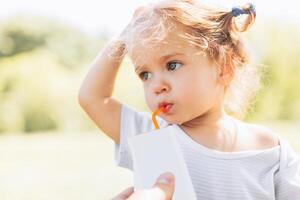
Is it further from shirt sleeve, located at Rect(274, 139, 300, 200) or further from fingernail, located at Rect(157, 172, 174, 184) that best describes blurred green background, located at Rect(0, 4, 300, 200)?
fingernail, located at Rect(157, 172, 174, 184)

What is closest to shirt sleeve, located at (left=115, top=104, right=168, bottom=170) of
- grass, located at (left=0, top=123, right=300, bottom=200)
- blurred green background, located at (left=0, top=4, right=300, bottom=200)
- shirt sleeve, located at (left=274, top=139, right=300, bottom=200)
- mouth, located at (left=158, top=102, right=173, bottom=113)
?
mouth, located at (left=158, top=102, right=173, bottom=113)

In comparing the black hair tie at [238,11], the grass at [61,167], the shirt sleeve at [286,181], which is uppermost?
the black hair tie at [238,11]

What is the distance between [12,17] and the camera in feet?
17.4

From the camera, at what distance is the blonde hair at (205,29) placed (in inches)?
50.0

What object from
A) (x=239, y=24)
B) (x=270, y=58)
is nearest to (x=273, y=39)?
(x=270, y=58)

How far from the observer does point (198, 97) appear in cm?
127

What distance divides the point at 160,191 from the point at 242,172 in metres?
0.33

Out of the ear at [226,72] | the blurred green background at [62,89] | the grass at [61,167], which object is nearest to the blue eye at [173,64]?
the ear at [226,72]

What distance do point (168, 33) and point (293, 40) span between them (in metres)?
3.90

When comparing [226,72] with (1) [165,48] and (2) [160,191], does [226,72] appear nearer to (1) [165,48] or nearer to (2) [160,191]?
(1) [165,48]

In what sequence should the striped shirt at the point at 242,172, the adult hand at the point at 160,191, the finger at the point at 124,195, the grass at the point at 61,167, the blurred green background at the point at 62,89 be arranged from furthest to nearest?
the blurred green background at the point at 62,89 → the grass at the point at 61,167 → the striped shirt at the point at 242,172 → the finger at the point at 124,195 → the adult hand at the point at 160,191

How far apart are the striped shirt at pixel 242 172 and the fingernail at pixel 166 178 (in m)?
0.25

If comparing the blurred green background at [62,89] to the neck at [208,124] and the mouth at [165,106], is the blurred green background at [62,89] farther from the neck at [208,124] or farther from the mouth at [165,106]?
the mouth at [165,106]

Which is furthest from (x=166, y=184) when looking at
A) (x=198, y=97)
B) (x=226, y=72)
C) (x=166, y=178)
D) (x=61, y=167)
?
(x=61, y=167)
